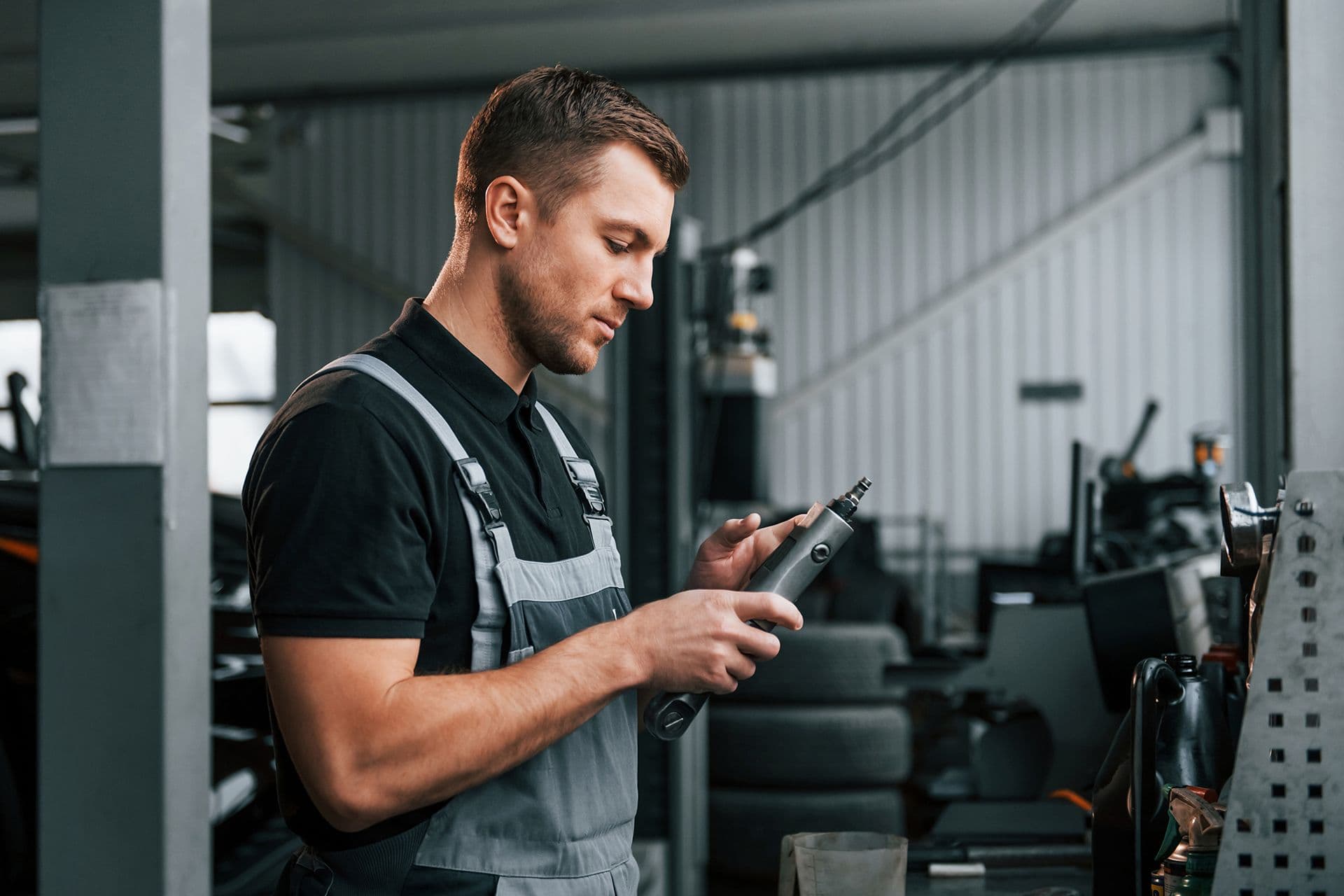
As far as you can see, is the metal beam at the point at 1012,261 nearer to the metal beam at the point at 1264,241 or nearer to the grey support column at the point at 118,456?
the metal beam at the point at 1264,241

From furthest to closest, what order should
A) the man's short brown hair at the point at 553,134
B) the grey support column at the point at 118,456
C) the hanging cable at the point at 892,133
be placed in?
1. the hanging cable at the point at 892,133
2. the grey support column at the point at 118,456
3. the man's short brown hair at the point at 553,134

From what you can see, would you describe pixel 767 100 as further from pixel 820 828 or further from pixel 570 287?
pixel 570 287

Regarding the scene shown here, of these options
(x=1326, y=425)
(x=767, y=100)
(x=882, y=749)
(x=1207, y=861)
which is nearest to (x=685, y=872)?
(x=882, y=749)

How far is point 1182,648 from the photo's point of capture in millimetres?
1432

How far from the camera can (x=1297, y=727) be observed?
0.77 metres

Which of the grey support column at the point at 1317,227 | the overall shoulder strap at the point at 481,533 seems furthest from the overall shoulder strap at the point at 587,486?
the grey support column at the point at 1317,227

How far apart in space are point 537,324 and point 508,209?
12cm

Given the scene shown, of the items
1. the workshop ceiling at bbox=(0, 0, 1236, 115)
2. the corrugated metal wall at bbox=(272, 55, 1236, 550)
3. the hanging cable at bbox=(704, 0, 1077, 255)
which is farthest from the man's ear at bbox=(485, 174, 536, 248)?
the corrugated metal wall at bbox=(272, 55, 1236, 550)

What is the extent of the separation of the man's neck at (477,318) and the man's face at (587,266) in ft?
0.03

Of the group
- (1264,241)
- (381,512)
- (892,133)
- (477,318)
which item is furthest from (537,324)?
(892,133)

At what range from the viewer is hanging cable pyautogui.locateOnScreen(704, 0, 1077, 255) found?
6.48 m

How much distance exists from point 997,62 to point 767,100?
1.46 metres

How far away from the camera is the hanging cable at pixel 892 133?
648 cm

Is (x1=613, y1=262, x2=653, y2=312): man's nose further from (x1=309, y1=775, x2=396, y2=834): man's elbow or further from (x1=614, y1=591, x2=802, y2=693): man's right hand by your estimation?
(x1=309, y1=775, x2=396, y2=834): man's elbow
